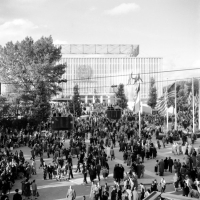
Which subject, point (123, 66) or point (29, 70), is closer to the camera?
point (29, 70)

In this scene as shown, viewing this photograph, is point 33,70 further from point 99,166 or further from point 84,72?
point 84,72

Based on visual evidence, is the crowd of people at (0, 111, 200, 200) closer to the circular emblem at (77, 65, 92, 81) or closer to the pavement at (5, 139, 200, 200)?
the pavement at (5, 139, 200, 200)

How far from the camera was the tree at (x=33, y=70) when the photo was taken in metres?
33.5

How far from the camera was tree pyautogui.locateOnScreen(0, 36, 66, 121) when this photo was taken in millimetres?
33497

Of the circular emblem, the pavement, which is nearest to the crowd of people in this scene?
the pavement

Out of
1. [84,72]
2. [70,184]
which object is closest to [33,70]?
[70,184]

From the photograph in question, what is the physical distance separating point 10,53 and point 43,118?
329 inches

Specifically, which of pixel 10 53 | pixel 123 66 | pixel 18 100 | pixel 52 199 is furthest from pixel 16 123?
pixel 123 66

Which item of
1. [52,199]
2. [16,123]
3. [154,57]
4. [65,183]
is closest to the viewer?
[52,199]

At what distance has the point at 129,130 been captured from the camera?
98.6ft

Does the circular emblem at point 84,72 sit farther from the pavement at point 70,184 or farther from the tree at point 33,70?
the pavement at point 70,184

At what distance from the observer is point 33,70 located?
33.4 m

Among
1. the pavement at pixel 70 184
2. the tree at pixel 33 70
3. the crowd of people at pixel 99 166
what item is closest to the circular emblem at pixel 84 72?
the tree at pixel 33 70

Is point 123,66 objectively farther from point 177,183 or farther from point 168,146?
point 177,183
